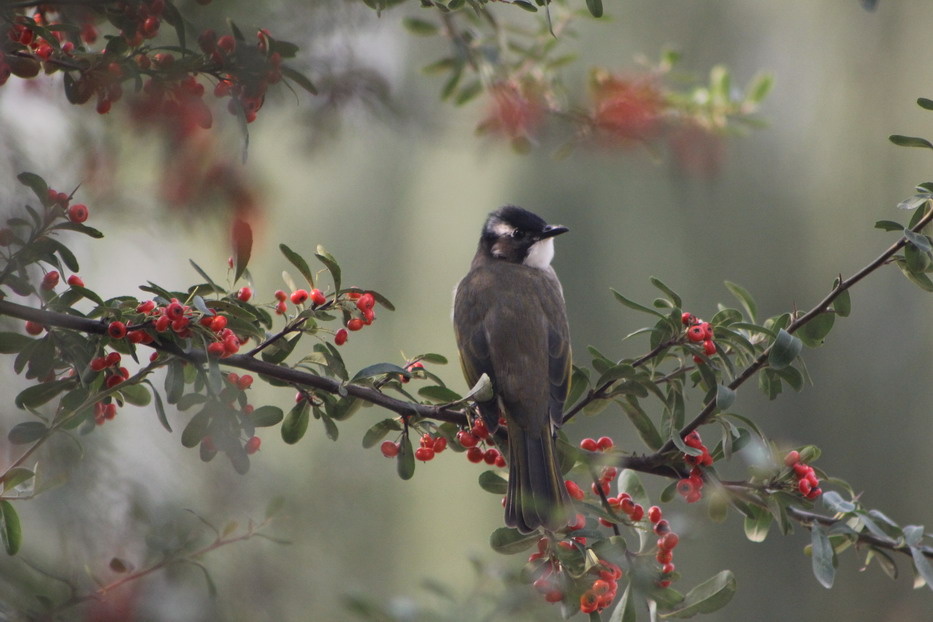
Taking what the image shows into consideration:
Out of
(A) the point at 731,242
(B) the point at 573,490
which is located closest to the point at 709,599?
(B) the point at 573,490

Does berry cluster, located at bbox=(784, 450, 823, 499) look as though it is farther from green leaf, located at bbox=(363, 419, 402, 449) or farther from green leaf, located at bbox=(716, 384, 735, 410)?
green leaf, located at bbox=(363, 419, 402, 449)

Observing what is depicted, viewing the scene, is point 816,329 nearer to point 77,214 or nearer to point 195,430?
point 195,430

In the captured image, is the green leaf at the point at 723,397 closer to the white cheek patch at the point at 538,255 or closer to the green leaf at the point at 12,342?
the green leaf at the point at 12,342

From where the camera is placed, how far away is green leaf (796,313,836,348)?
6.59 ft

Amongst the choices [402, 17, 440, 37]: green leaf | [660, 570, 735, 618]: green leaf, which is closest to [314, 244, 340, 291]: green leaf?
[660, 570, 735, 618]: green leaf

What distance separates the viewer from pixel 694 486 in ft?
6.50

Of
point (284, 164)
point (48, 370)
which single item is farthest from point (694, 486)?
point (284, 164)

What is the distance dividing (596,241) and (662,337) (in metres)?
7.42

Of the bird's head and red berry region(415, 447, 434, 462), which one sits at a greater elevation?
the bird's head

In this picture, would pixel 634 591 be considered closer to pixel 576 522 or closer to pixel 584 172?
pixel 576 522

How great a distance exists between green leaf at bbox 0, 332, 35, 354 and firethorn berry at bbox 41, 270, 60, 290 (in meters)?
0.10

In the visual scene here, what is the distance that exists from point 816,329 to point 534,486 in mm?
683

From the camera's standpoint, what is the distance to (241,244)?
70.6 inches

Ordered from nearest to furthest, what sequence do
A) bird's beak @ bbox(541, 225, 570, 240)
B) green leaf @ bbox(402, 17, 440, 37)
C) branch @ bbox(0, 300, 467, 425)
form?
1. branch @ bbox(0, 300, 467, 425)
2. green leaf @ bbox(402, 17, 440, 37)
3. bird's beak @ bbox(541, 225, 570, 240)
